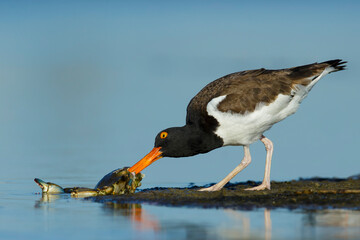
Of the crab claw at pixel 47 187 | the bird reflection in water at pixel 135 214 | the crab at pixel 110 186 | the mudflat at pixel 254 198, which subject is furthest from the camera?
the crab claw at pixel 47 187

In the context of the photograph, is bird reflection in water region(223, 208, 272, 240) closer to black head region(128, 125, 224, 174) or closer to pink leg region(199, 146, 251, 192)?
pink leg region(199, 146, 251, 192)

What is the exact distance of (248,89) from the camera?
1077 cm

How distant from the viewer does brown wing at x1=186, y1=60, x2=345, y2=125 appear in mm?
10531

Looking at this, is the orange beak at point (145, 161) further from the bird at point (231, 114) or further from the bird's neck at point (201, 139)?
the bird's neck at point (201, 139)

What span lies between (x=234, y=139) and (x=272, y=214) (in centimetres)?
337

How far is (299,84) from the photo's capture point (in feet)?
36.8

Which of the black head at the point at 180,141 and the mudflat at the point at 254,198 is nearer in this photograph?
the mudflat at the point at 254,198

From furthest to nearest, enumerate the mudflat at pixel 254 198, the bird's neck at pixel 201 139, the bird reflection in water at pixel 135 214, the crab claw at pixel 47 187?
the bird's neck at pixel 201 139
the crab claw at pixel 47 187
the mudflat at pixel 254 198
the bird reflection in water at pixel 135 214

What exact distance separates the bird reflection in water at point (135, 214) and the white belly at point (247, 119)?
241 cm

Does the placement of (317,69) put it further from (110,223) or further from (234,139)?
(110,223)

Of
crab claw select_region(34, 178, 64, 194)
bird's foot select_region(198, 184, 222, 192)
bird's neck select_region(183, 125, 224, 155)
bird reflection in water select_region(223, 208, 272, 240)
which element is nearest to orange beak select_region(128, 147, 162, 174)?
bird's neck select_region(183, 125, 224, 155)

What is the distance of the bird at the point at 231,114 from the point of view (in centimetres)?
1047

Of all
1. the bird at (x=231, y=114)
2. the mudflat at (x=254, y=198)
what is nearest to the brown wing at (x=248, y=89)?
the bird at (x=231, y=114)

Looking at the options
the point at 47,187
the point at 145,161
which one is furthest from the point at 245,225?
the point at 47,187
